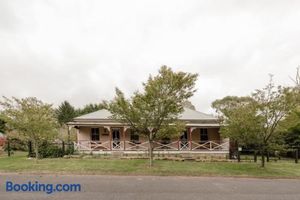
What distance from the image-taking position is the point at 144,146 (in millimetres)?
21594

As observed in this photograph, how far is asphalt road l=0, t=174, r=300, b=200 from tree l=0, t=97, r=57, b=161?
3360 mm

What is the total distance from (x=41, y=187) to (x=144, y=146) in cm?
1288

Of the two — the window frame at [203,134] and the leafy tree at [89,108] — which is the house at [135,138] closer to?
the window frame at [203,134]

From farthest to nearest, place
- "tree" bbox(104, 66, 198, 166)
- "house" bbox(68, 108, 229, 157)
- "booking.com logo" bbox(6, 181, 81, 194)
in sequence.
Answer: "house" bbox(68, 108, 229, 157)
"tree" bbox(104, 66, 198, 166)
"booking.com logo" bbox(6, 181, 81, 194)

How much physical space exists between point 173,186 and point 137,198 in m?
2.42

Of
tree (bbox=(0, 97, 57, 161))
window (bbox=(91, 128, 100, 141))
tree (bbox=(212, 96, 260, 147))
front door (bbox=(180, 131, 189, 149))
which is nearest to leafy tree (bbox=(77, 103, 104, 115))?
window (bbox=(91, 128, 100, 141))

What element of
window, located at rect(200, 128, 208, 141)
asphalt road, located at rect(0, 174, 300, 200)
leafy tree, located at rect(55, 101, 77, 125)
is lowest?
asphalt road, located at rect(0, 174, 300, 200)

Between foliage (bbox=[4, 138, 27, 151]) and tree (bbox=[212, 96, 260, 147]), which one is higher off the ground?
tree (bbox=[212, 96, 260, 147])

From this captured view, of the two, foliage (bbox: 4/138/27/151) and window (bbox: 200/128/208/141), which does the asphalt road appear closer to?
window (bbox: 200/128/208/141)

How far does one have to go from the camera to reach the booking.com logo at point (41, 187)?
8.67 meters

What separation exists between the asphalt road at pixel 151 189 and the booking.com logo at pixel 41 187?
21 centimetres

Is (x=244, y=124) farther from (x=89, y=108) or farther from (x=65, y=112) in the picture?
(x=65, y=112)

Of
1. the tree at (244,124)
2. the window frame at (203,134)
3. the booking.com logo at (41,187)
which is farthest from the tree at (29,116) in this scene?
the window frame at (203,134)

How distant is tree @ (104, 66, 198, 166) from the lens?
13.8m
